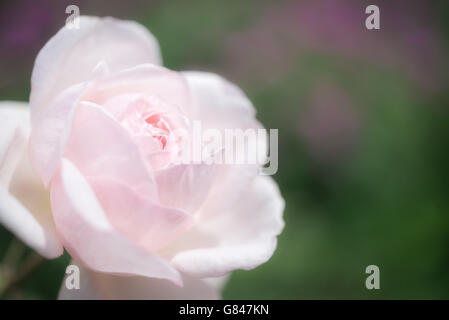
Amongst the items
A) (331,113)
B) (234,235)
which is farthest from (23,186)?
(331,113)

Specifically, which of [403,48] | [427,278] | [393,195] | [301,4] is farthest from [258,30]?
[427,278]

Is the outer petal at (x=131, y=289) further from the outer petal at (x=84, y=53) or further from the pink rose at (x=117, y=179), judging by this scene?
the outer petal at (x=84, y=53)

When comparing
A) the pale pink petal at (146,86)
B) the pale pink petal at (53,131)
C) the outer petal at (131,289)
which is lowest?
the outer petal at (131,289)

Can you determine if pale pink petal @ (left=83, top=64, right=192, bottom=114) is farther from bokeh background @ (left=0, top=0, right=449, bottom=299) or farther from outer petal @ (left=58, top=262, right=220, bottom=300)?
bokeh background @ (left=0, top=0, right=449, bottom=299)

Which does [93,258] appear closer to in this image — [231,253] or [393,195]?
[231,253]

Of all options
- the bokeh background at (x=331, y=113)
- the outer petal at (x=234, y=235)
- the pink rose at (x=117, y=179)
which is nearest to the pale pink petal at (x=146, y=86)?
the pink rose at (x=117, y=179)

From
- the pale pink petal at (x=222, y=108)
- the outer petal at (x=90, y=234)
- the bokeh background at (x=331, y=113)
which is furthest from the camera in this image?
the bokeh background at (x=331, y=113)
